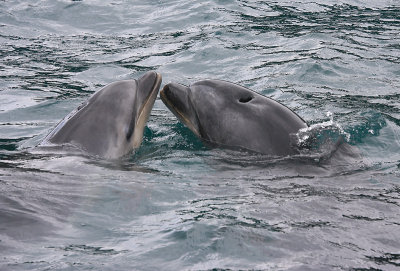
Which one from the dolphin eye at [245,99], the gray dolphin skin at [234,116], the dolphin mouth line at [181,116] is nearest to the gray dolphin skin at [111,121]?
the dolphin mouth line at [181,116]

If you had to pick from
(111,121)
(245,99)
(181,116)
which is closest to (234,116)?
(245,99)

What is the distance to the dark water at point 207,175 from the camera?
5051 millimetres

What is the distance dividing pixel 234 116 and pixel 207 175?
0.85 meters

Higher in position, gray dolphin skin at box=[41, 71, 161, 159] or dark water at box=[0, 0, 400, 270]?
gray dolphin skin at box=[41, 71, 161, 159]

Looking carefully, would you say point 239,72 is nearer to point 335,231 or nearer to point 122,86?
point 122,86

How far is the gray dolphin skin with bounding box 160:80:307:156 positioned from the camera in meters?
7.17

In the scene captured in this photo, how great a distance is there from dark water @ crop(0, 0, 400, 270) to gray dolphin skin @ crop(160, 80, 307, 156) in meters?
0.18

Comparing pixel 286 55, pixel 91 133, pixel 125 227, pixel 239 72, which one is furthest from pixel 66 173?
pixel 286 55

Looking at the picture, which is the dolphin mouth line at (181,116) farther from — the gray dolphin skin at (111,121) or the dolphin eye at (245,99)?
the dolphin eye at (245,99)

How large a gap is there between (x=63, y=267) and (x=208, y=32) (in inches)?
444

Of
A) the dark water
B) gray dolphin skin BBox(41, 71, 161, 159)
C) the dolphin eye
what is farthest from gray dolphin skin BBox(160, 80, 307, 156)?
gray dolphin skin BBox(41, 71, 161, 159)

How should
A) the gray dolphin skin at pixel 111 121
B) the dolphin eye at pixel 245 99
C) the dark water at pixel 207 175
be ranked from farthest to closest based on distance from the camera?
the dolphin eye at pixel 245 99 → the gray dolphin skin at pixel 111 121 → the dark water at pixel 207 175

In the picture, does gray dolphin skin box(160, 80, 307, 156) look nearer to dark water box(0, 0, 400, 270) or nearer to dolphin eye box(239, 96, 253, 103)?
dolphin eye box(239, 96, 253, 103)

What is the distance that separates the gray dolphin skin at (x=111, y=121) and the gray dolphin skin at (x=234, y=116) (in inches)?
12.0
